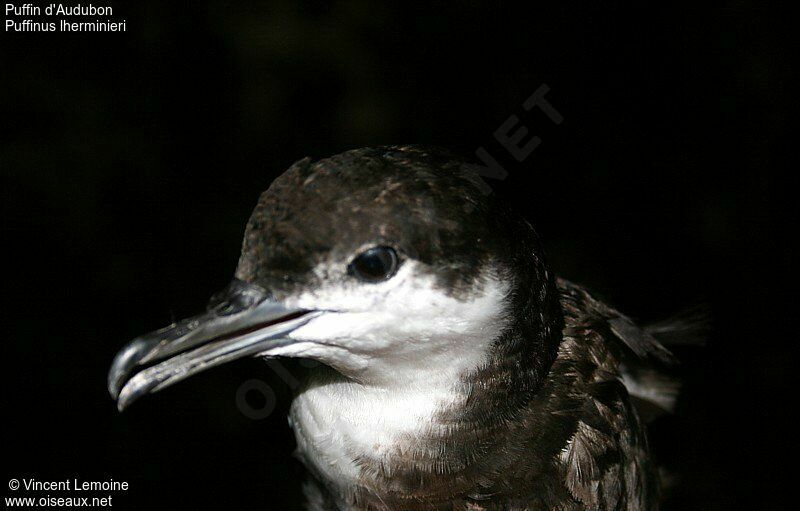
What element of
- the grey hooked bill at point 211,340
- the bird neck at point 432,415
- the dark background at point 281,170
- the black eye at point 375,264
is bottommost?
the bird neck at point 432,415

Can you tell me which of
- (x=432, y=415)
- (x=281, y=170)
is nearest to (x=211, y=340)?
(x=432, y=415)

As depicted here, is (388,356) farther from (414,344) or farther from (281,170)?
(281,170)

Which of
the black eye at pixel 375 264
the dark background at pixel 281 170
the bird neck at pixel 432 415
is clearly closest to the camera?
the black eye at pixel 375 264

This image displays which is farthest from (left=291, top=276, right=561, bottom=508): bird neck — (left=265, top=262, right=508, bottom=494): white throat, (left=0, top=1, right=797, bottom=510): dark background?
(left=0, top=1, right=797, bottom=510): dark background

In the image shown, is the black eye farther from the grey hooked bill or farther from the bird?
the grey hooked bill

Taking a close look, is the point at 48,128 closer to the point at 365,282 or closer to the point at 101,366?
the point at 101,366

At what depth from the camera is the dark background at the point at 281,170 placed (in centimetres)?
320

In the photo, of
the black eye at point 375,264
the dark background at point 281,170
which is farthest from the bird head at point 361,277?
the dark background at point 281,170

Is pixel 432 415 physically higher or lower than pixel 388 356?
lower

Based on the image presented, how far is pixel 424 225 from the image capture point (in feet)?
5.49

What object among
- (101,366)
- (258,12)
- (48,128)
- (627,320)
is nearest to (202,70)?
(258,12)

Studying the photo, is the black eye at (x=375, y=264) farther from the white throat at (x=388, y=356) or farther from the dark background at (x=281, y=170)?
the dark background at (x=281, y=170)

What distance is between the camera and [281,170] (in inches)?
128

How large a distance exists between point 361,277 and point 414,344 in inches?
7.6
